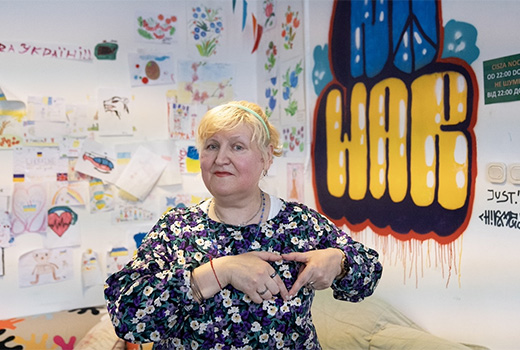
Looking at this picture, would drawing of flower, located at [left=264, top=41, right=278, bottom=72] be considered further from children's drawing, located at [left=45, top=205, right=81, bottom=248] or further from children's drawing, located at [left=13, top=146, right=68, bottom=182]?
children's drawing, located at [left=45, top=205, right=81, bottom=248]

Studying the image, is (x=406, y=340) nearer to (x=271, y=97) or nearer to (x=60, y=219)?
(x=271, y=97)

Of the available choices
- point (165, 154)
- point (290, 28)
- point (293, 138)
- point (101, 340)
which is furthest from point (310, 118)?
point (101, 340)

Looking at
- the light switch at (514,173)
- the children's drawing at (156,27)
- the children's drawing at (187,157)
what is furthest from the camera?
the children's drawing at (187,157)

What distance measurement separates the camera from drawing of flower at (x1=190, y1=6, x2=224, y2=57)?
114 inches

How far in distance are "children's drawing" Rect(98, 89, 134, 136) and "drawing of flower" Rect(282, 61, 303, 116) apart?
871 millimetres

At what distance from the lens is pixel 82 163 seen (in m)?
2.60

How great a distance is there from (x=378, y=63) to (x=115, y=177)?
152cm

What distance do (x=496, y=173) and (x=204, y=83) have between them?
181 cm

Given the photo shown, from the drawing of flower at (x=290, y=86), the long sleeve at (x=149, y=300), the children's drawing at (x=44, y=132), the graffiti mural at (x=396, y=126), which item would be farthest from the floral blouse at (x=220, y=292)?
the children's drawing at (x=44, y=132)

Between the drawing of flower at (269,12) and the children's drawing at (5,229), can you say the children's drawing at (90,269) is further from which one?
the drawing of flower at (269,12)

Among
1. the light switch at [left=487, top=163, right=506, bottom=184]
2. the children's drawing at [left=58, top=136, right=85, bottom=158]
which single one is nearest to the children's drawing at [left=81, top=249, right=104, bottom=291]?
the children's drawing at [left=58, top=136, right=85, bottom=158]

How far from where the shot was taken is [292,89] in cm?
269

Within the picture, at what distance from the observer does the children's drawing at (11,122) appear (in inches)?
95.7

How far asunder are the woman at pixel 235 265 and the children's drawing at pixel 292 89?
1.36m
